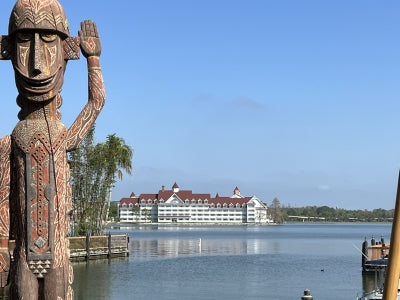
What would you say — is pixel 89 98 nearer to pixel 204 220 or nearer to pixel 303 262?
pixel 303 262

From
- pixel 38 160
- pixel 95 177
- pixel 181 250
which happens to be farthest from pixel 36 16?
pixel 181 250

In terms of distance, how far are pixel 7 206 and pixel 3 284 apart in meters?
0.79

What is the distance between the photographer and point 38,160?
5.90 meters

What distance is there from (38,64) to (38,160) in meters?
0.91

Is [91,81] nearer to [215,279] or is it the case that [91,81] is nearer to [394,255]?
[394,255]

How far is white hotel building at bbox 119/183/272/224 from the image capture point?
157375 millimetres

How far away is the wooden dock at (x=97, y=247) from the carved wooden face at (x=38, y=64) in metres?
29.2

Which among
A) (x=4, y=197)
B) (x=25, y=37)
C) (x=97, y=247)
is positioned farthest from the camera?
(x=97, y=247)

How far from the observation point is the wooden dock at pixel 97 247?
35781 millimetres

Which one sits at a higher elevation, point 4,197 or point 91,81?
point 91,81

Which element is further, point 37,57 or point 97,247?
point 97,247

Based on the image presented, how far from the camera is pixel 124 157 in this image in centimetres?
4312

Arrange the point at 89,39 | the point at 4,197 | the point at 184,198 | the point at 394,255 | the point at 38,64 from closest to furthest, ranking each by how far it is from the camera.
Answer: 1. the point at 394,255
2. the point at 38,64
3. the point at 4,197
4. the point at 89,39
5. the point at 184,198

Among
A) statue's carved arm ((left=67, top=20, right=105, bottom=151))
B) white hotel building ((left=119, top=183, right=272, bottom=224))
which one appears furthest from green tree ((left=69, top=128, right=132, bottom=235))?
white hotel building ((left=119, top=183, right=272, bottom=224))
